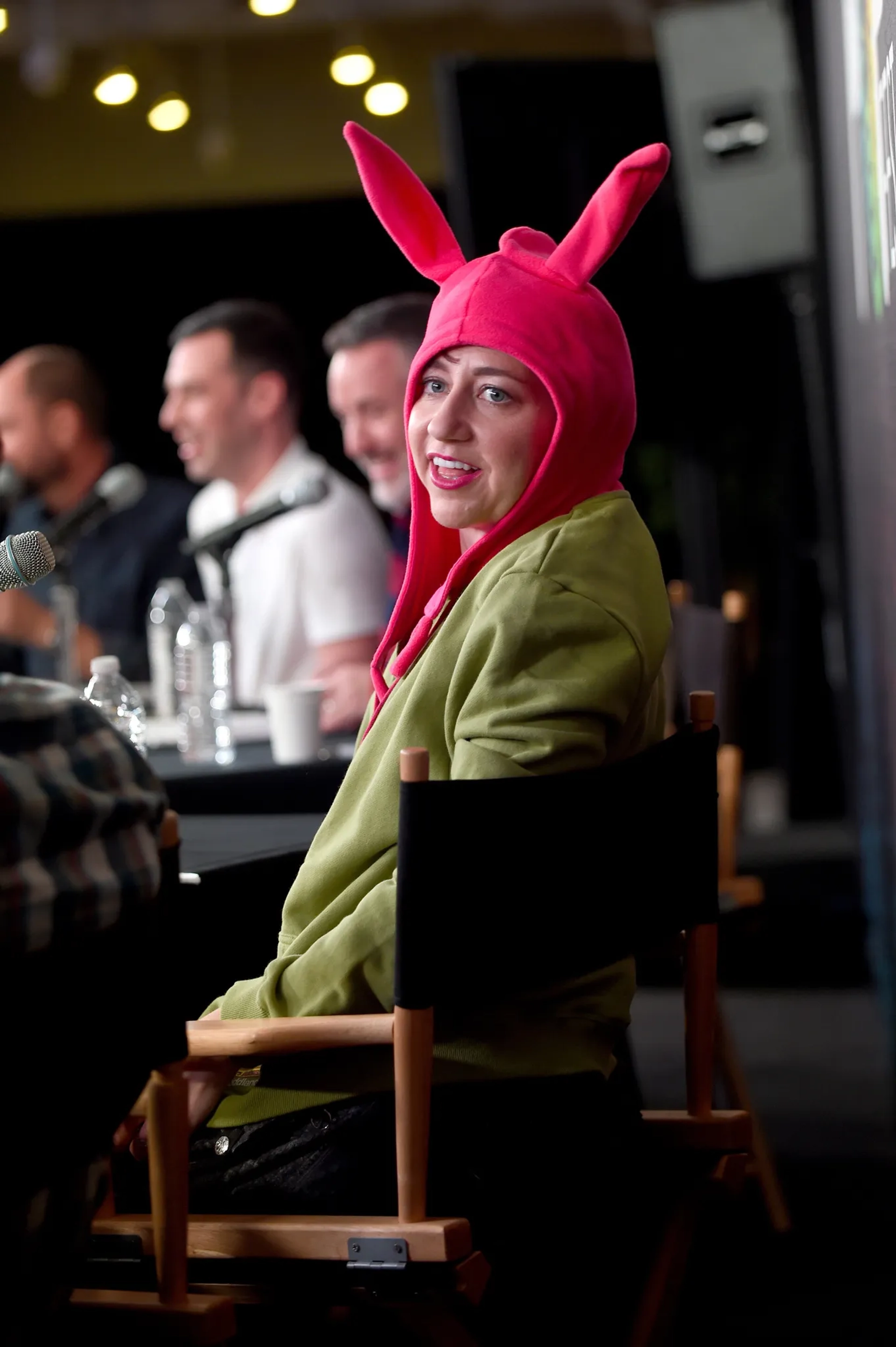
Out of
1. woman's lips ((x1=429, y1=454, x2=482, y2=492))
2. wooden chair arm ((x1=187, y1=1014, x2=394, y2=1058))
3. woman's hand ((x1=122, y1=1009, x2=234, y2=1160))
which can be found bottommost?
woman's hand ((x1=122, y1=1009, x2=234, y2=1160))

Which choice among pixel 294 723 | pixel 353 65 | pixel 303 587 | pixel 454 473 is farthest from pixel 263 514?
pixel 353 65

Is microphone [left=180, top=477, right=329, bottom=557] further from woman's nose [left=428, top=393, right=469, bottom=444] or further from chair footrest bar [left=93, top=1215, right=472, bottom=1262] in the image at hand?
chair footrest bar [left=93, top=1215, right=472, bottom=1262]

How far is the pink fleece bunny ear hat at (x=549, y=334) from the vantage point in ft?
4.94

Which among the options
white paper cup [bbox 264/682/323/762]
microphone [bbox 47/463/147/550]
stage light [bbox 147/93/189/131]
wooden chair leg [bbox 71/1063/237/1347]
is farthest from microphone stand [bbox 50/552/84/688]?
stage light [bbox 147/93/189/131]

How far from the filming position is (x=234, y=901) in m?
1.80

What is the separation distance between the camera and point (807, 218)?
4.90 m

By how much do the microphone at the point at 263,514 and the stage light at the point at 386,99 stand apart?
296 cm

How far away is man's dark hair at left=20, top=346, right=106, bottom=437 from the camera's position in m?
5.00

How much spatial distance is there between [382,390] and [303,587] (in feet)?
2.04

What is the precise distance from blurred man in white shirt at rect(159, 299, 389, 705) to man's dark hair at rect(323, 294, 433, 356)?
311 millimetres

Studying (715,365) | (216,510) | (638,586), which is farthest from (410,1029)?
(715,365)

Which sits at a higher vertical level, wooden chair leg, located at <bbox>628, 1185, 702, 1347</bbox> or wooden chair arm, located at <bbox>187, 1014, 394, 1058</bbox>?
wooden chair arm, located at <bbox>187, 1014, 394, 1058</bbox>

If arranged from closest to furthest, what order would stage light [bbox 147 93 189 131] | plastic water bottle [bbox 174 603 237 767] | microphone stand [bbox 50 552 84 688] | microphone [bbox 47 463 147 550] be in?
plastic water bottle [bbox 174 603 237 767], microphone [bbox 47 463 147 550], microphone stand [bbox 50 552 84 688], stage light [bbox 147 93 189 131]

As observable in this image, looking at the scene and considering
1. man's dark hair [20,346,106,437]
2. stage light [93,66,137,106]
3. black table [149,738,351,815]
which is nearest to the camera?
black table [149,738,351,815]
